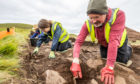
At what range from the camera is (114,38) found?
64.0 inches

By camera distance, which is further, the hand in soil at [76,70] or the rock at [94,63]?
the rock at [94,63]

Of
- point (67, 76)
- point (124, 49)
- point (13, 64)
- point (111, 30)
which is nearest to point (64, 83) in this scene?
point (67, 76)

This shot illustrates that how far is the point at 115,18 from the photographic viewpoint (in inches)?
67.2

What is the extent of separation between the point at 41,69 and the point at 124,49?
1.93 meters

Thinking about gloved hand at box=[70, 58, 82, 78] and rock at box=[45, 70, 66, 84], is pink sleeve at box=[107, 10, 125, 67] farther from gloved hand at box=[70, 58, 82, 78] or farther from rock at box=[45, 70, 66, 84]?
rock at box=[45, 70, 66, 84]

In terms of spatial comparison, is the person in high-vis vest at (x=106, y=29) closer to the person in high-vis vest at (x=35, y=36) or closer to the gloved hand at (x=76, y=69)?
the gloved hand at (x=76, y=69)

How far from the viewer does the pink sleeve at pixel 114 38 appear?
1579 mm

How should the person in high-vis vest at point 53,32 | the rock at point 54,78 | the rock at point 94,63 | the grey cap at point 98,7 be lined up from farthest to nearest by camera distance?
the person in high-vis vest at point 53,32, the rock at point 94,63, the rock at point 54,78, the grey cap at point 98,7

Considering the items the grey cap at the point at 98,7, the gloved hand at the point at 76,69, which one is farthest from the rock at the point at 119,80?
the grey cap at the point at 98,7

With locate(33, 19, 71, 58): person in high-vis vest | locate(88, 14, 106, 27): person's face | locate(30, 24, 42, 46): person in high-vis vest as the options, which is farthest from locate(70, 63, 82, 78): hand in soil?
locate(30, 24, 42, 46): person in high-vis vest

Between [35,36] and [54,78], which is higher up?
[35,36]

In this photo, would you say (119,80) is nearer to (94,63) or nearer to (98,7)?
(94,63)

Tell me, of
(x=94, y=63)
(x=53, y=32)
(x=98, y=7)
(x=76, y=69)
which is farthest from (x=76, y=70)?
(x=53, y=32)

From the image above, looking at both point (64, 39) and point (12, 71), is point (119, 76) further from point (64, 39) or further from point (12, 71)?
point (64, 39)
